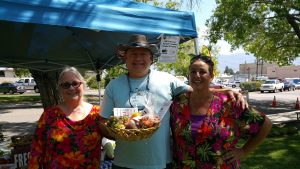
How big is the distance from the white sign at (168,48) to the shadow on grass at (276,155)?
11.6 ft

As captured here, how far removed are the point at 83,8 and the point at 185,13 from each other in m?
1.21

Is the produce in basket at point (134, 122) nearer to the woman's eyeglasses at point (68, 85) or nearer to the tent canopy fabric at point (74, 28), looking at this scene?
the woman's eyeglasses at point (68, 85)

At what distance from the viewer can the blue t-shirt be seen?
2582 mm

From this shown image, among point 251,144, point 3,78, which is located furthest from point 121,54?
point 3,78

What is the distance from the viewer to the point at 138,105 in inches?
102

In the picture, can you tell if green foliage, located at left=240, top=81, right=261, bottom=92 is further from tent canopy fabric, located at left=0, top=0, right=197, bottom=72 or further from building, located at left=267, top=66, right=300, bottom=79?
building, located at left=267, top=66, right=300, bottom=79

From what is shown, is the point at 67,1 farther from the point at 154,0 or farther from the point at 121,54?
the point at 154,0

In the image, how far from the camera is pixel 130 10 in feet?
11.6

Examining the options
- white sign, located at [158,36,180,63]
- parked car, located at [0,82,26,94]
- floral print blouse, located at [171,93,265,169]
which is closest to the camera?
floral print blouse, located at [171,93,265,169]

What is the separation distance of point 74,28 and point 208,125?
235 centimetres

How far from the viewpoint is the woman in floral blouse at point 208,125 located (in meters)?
2.58

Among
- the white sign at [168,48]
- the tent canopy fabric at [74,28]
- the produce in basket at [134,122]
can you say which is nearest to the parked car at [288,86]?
the tent canopy fabric at [74,28]

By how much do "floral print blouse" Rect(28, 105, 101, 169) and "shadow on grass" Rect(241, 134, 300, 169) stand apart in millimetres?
4707

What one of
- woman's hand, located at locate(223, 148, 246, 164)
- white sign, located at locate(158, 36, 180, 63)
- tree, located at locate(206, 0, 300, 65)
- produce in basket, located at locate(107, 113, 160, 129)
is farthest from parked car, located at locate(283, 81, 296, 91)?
produce in basket, located at locate(107, 113, 160, 129)
